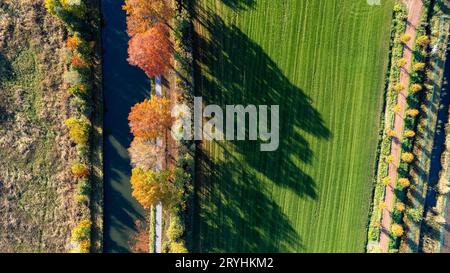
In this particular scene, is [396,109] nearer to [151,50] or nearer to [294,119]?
[294,119]

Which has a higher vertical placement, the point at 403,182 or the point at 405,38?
the point at 405,38

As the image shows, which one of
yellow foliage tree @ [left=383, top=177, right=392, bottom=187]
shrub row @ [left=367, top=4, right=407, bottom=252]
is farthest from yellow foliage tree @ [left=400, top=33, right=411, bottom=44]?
yellow foliage tree @ [left=383, top=177, right=392, bottom=187]

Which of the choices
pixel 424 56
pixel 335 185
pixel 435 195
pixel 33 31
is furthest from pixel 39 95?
pixel 435 195

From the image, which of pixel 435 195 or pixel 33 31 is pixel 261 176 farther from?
pixel 33 31

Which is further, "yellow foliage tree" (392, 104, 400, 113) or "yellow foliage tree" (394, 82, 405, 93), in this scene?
"yellow foliage tree" (392, 104, 400, 113)

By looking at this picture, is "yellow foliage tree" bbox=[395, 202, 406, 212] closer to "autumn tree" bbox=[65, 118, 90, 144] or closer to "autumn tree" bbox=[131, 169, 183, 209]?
"autumn tree" bbox=[131, 169, 183, 209]

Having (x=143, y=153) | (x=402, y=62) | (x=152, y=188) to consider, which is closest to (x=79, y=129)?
(x=143, y=153)
